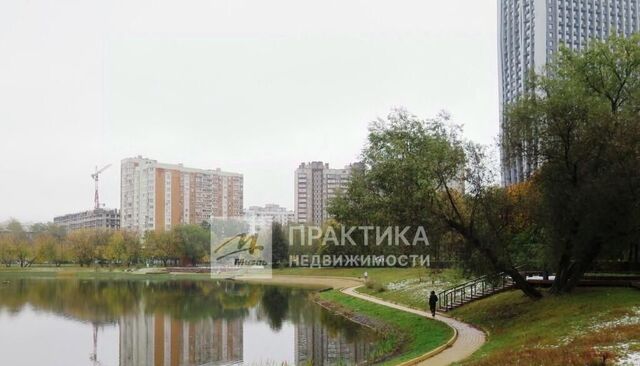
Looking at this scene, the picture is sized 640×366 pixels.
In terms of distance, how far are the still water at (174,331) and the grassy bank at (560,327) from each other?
5672 mm

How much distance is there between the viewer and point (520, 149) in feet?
76.6

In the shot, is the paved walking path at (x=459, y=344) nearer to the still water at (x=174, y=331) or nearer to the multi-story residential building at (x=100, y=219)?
the still water at (x=174, y=331)

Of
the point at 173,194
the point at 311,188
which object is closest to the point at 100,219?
the point at 173,194

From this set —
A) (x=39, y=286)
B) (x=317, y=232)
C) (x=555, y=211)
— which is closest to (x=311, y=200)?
(x=317, y=232)

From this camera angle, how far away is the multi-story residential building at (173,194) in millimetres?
123250

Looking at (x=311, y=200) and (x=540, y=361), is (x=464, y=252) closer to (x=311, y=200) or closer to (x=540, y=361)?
(x=540, y=361)

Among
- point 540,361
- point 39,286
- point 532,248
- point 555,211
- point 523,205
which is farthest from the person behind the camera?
point 39,286

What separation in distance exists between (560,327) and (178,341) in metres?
17.8

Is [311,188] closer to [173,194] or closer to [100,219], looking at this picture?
[173,194]

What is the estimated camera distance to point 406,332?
2550cm

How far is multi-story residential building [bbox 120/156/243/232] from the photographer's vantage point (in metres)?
123

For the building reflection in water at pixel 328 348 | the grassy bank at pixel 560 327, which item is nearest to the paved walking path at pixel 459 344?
the grassy bank at pixel 560 327

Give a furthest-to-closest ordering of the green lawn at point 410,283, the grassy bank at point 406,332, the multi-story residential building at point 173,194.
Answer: the multi-story residential building at point 173,194 → the green lawn at point 410,283 → the grassy bank at point 406,332

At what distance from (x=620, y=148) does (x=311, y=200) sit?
362 ft
